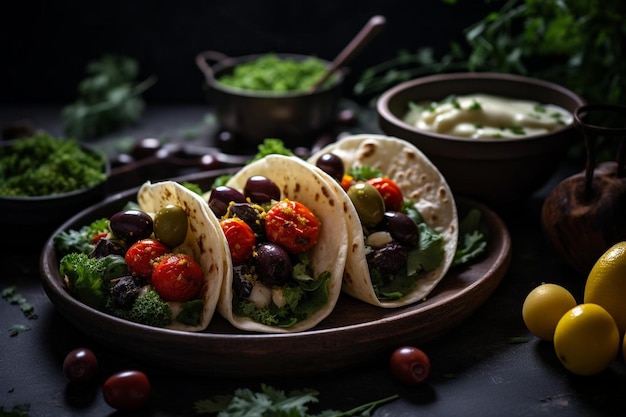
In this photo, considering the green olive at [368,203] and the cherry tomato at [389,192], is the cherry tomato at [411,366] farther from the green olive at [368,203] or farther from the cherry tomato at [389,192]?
the cherry tomato at [389,192]

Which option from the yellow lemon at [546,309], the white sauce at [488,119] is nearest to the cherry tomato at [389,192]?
the white sauce at [488,119]

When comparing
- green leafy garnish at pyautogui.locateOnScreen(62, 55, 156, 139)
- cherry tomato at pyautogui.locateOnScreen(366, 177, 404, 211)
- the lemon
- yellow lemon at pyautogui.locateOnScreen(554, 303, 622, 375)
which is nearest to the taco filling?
cherry tomato at pyautogui.locateOnScreen(366, 177, 404, 211)

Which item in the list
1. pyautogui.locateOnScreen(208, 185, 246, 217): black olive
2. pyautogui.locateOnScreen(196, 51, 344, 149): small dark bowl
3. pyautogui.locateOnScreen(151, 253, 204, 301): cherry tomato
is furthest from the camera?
pyautogui.locateOnScreen(196, 51, 344, 149): small dark bowl

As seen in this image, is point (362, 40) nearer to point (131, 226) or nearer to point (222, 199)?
point (222, 199)

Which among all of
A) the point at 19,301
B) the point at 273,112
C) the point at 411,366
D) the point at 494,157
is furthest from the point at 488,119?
the point at 19,301

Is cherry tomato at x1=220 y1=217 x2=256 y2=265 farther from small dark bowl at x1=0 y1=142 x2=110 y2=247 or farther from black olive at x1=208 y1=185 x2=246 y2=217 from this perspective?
small dark bowl at x1=0 y1=142 x2=110 y2=247

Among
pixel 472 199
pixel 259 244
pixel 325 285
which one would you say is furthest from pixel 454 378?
pixel 472 199

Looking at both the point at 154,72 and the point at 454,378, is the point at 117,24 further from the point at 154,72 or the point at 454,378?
the point at 454,378
